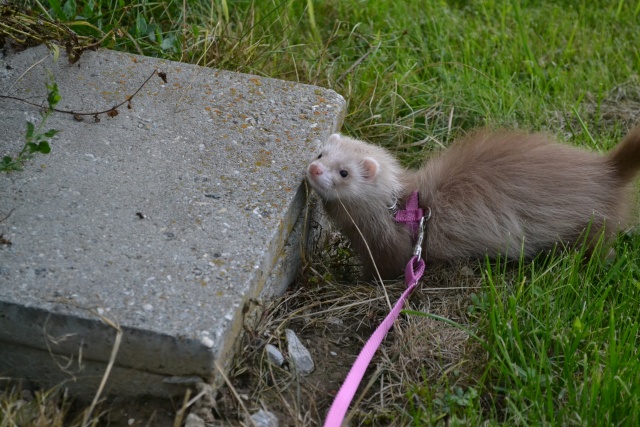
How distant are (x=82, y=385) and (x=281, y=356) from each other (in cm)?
60

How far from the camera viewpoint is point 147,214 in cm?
251

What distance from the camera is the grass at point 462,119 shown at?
2.25 meters

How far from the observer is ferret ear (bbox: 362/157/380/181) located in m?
2.96

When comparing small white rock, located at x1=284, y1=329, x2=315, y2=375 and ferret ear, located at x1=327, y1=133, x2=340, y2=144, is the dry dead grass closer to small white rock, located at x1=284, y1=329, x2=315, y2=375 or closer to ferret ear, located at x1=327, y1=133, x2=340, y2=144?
small white rock, located at x1=284, y1=329, x2=315, y2=375

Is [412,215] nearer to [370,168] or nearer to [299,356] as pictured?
[370,168]

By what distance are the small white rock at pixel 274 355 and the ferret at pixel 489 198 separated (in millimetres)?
623

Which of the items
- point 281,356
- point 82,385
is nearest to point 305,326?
point 281,356

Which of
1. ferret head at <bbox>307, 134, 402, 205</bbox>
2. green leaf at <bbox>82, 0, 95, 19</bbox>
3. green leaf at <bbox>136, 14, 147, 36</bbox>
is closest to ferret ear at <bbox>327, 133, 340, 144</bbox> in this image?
ferret head at <bbox>307, 134, 402, 205</bbox>

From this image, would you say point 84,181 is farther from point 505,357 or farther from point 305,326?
point 505,357

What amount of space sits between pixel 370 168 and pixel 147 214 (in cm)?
90

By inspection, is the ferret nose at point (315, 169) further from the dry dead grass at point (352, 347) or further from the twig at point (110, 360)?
the twig at point (110, 360)

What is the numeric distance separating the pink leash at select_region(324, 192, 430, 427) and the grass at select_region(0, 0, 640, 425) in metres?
0.06

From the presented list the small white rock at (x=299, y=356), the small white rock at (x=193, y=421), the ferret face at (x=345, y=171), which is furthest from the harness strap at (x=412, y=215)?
the small white rock at (x=193, y=421)

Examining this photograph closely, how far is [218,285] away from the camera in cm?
227
